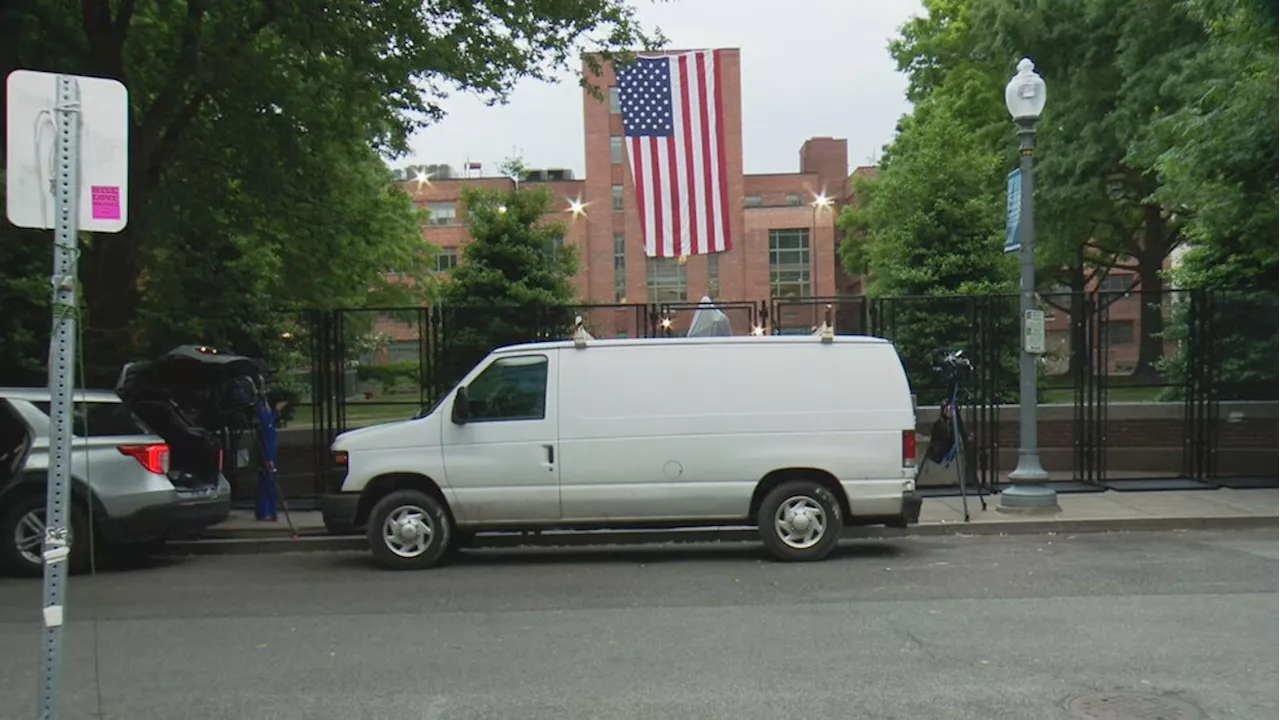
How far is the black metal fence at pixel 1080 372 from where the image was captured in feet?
45.3

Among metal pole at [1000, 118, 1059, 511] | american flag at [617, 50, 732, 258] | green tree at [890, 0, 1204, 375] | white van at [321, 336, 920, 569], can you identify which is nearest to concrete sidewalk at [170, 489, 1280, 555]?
metal pole at [1000, 118, 1059, 511]

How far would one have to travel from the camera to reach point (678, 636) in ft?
22.4

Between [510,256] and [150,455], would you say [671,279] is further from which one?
[150,455]

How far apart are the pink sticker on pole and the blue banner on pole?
34.8ft

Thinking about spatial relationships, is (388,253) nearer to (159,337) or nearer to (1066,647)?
(159,337)

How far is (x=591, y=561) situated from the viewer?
1002 centimetres

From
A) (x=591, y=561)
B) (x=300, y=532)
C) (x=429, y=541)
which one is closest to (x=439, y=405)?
(x=429, y=541)

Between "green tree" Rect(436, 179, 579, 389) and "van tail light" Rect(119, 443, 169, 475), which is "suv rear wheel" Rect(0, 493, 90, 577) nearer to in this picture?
"van tail light" Rect(119, 443, 169, 475)

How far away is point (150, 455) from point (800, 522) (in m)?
6.09

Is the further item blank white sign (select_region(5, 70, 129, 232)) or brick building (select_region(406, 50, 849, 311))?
brick building (select_region(406, 50, 849, 311))

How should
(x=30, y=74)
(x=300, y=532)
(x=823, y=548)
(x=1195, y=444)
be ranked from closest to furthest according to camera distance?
1. (x=30, y=74)
2. (x=823, y=548)
3. (x=300, y=532)
4. (x=1195, y=444)

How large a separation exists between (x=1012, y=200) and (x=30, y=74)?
11.3m

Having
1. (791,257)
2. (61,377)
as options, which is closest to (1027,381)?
(61,377)

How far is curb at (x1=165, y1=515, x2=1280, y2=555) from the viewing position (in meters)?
10.9
